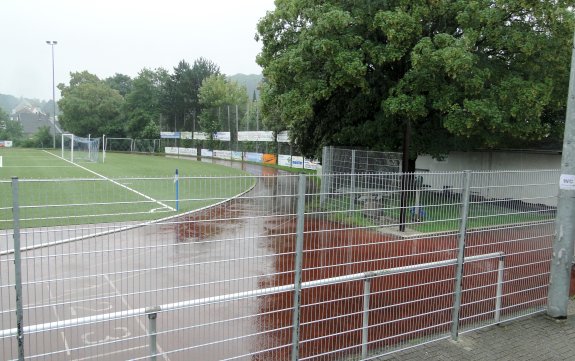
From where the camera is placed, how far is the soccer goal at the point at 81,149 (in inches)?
1676

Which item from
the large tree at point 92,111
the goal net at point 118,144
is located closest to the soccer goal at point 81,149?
the large tree at point 92,111

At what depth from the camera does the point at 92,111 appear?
7031cm

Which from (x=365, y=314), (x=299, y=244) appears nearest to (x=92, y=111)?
(x=365, y=314)

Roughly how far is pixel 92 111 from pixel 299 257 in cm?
7372

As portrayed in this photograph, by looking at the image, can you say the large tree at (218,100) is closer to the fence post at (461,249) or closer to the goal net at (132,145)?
the goal net at (132,145)

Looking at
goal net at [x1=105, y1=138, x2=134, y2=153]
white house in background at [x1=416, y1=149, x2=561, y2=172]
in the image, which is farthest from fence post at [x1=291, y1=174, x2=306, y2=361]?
goal net at [x1=105, y1=138, x2=134, y2=153]

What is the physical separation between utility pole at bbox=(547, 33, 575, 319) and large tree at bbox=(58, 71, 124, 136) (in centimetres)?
6988

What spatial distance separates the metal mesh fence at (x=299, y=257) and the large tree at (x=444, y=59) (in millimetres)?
6370

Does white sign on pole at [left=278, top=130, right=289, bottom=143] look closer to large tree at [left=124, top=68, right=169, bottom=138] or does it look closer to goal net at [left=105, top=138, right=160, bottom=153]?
goal net at [left=105, top=138, right=160, bottom=153]

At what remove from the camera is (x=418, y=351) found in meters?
5.10

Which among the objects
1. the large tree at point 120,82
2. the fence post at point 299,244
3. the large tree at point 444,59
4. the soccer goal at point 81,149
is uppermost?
the large tree at point 120,82

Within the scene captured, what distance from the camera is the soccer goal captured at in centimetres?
4257

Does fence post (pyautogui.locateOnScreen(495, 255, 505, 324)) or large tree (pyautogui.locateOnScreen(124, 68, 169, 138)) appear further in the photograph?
large tree (pyautogui.locateOnScreen(124, 68, 169, 138))

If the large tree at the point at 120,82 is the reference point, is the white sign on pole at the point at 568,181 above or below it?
below
